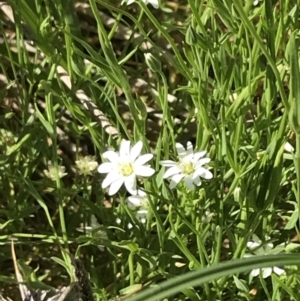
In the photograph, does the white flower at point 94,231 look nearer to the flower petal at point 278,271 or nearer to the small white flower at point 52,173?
the small white flower at point 52,173

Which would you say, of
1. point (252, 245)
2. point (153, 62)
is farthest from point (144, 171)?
point (252, 245)

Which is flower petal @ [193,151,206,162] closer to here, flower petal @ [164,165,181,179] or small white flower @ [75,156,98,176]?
flower petal @ [164,165,181,179]

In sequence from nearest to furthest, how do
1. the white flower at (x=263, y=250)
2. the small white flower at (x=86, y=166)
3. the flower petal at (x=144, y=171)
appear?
the flower petal at (x=144, y=171) → the white flower at (x=263, y=250) → the small white flower at (x=86, y=166)

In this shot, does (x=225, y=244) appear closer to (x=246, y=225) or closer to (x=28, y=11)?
(x=246, y=225)

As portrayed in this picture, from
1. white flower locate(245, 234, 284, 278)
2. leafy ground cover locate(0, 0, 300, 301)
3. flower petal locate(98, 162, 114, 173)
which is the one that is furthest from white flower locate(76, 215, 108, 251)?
white flower locate(245, 234, 284, 278)

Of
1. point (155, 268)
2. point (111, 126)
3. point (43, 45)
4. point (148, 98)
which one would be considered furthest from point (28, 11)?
point (148, 98)

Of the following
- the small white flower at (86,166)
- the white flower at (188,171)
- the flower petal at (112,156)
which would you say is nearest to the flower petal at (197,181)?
the white flower at (188,171)
